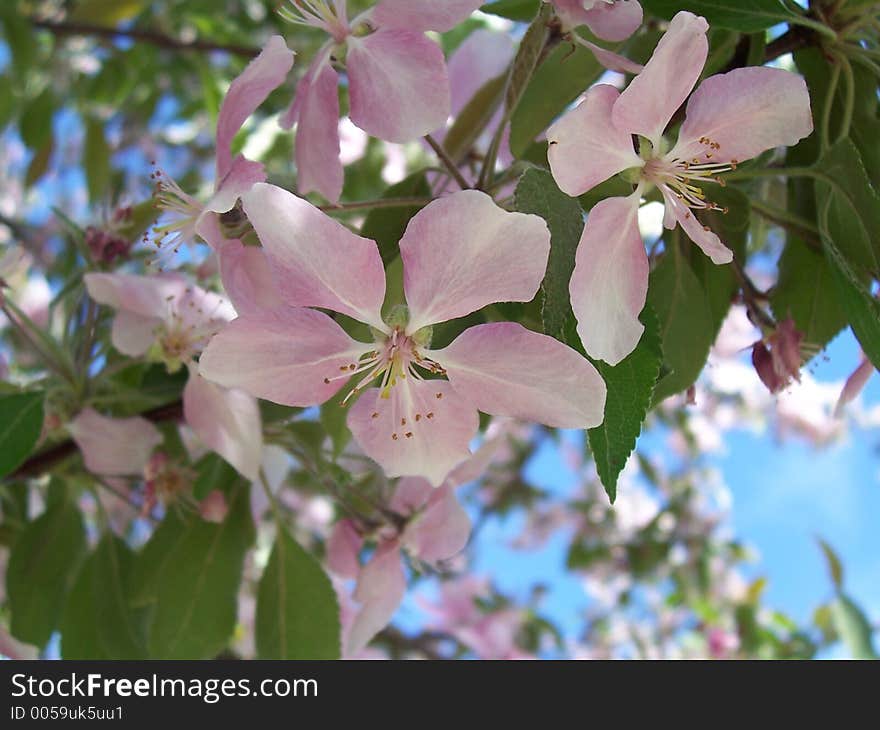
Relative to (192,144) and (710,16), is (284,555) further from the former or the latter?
(192,144)

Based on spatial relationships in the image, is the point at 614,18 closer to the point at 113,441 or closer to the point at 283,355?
the point at 283,355

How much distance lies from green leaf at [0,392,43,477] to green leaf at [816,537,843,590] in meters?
1.17

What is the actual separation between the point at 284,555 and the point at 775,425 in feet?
9.53

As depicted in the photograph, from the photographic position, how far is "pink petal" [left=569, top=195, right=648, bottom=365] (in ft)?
1.94

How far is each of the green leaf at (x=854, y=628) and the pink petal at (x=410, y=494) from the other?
97 centimetres

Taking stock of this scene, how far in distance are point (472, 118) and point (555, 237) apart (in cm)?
39

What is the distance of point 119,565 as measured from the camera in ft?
3.64

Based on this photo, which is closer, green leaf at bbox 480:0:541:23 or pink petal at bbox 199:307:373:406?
pink petal at bbox 199:307:373:406

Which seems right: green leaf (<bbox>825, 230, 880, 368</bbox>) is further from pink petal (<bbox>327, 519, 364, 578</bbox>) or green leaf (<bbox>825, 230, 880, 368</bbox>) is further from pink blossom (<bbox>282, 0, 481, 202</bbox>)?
pink petal (<bbox>327, 519, 364, 578</bbox>)

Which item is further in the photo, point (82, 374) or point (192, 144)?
point (192, 144)

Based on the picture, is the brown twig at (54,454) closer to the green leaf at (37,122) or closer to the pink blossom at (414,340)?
the pink blossom at (414,340)

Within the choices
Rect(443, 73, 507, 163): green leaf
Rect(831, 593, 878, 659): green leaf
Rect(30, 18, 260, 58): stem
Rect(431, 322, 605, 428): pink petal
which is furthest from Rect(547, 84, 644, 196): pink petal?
Rect(30, 18, 260, 58): stem

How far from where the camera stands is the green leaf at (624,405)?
2.00 feet

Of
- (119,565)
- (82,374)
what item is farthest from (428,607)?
(82,374)
